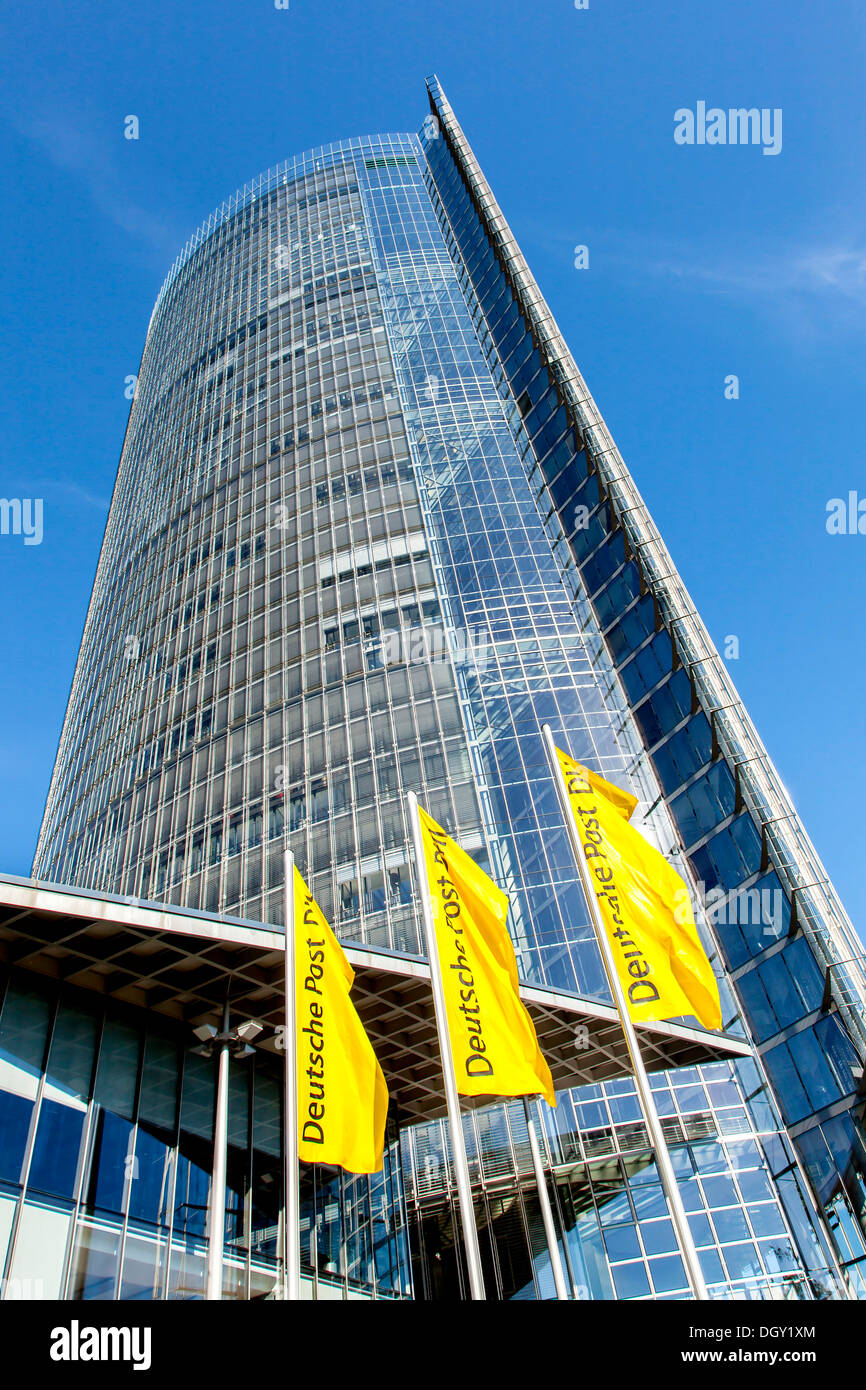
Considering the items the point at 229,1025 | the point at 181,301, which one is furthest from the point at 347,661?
the point at 181,301

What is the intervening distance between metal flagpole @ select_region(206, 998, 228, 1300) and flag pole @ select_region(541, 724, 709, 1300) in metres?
6.48

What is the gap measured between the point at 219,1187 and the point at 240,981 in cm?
436

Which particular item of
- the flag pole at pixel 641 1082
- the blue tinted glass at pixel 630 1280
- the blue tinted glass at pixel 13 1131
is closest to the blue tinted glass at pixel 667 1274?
the blue tinted glass at pixel 630 1280

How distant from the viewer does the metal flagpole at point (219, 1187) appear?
14.3m

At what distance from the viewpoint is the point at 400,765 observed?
139 ft

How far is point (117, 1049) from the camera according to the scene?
19.5 m

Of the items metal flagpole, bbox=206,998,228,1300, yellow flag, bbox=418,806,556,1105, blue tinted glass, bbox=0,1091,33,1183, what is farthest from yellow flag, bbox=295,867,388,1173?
blue tinted glass, bbox=0,1091,33,1183

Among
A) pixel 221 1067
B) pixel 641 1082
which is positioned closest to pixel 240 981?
pixel 221 1067

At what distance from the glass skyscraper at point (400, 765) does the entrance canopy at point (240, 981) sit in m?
0.42

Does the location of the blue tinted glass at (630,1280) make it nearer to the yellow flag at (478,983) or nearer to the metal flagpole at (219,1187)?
the metal flagpole at (219,1187)
